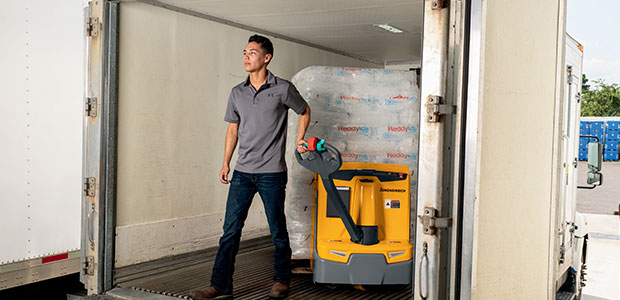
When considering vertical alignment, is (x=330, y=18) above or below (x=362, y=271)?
above

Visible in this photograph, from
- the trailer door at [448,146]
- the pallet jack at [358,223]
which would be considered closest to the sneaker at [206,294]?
the pallet jack at [358,223]

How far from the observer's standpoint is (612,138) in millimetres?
26188

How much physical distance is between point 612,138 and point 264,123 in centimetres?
2607

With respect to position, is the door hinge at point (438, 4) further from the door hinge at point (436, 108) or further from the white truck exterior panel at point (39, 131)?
the white truck exterior panel at point (39, 131)

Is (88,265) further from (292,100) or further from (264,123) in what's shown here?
(292,100)

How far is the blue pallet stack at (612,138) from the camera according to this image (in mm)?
26016

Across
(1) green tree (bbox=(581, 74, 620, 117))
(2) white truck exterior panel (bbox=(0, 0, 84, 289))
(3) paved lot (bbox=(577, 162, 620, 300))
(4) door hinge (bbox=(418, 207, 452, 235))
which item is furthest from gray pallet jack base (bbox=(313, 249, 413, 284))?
(1) green tree (bbox=(581, 74, 620, 117))

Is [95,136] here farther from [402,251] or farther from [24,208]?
[402,251]

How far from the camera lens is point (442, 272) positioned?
11.0ft

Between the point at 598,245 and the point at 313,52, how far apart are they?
7409 mm

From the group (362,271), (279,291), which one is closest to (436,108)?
(362,271)

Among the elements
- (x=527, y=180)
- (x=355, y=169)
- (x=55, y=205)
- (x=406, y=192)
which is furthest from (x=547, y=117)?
(x=55, y=205)

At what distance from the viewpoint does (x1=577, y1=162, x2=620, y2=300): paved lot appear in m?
8.13

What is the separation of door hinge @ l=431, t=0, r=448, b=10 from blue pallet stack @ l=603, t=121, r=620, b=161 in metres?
26.2
